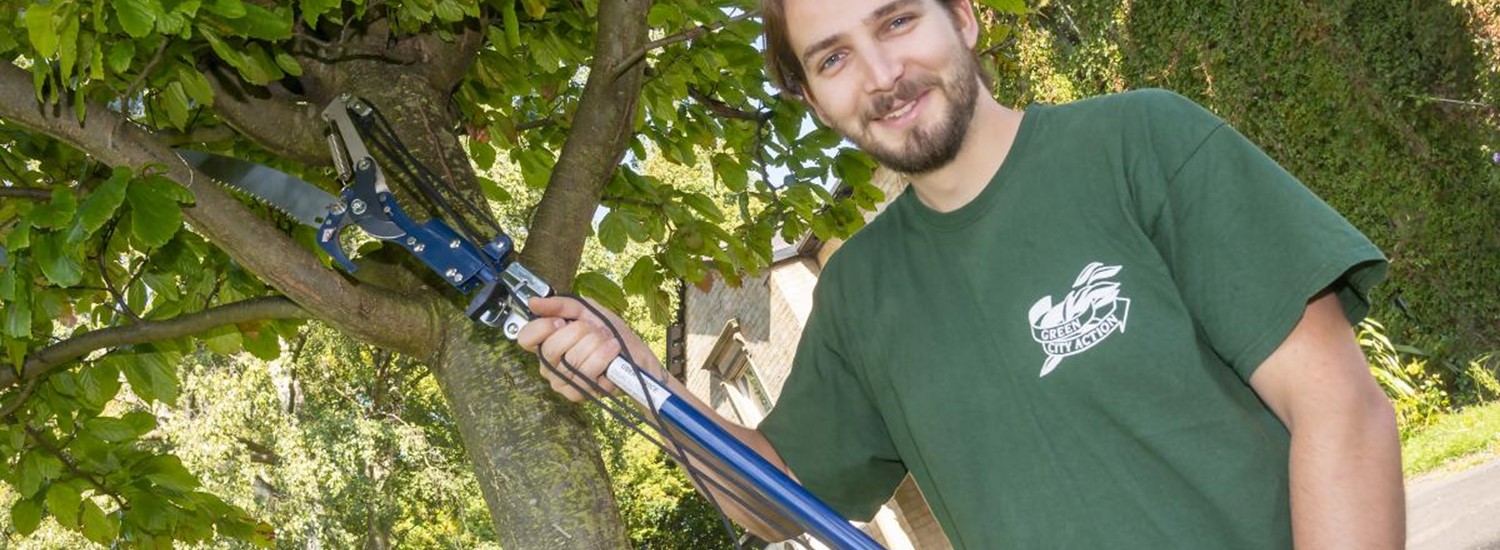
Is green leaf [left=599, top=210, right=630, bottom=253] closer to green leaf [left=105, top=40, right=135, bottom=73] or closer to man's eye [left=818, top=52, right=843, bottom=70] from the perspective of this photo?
green leaf [left=105, top=40, right=135, bottom=73]

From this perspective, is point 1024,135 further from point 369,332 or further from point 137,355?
point 137,355

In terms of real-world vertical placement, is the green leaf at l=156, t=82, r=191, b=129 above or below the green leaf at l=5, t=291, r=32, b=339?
above

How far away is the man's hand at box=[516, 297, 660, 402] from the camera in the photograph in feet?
8.29

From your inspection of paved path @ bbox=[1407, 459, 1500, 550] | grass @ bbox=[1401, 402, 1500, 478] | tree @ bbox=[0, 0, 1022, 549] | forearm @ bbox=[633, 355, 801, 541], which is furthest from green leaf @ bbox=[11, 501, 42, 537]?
grass @ bbox=[1401, 402, 1500, 478]

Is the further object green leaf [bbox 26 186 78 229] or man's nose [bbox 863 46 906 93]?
green leaf [bbox 26 186 78 229]

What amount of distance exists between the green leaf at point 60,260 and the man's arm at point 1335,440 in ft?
8.24

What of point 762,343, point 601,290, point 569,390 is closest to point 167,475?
point 601,290

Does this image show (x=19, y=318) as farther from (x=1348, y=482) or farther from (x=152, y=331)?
(x=1348, y=482)

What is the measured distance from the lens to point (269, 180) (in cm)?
335

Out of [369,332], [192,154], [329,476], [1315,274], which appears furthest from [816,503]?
[329,476]

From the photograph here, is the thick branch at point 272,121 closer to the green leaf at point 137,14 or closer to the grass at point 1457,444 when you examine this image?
the green leaf at point 137,14

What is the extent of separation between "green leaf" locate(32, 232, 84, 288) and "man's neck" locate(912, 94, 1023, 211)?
2.00 metres

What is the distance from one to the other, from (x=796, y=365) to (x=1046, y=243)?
2.24 feet

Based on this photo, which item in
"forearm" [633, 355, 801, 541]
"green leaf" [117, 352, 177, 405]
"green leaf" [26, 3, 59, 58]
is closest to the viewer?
"forearm" [633, 355, 801, 541]
